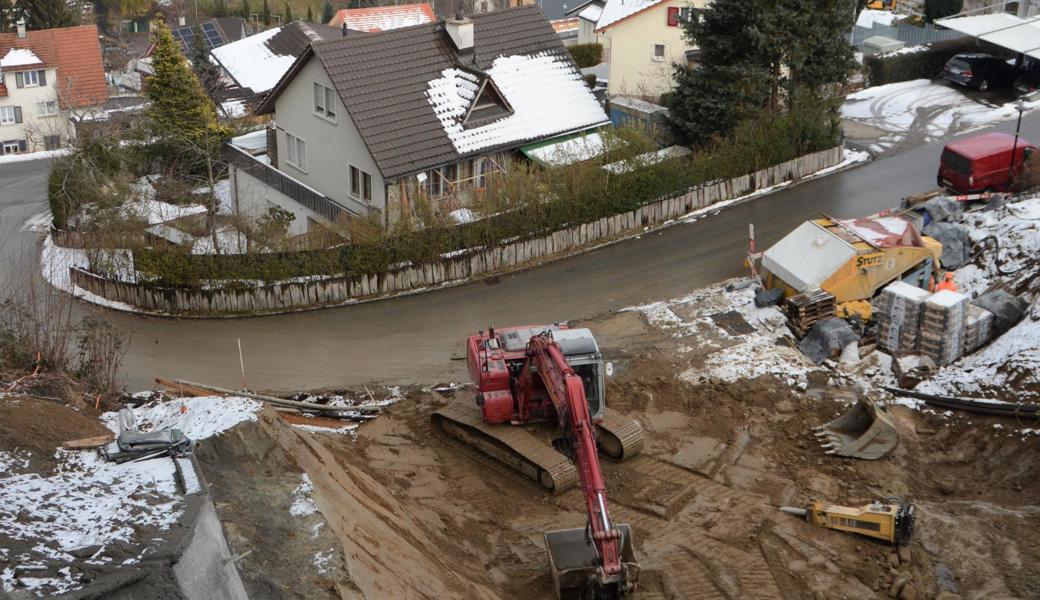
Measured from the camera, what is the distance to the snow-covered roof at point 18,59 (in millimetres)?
53812

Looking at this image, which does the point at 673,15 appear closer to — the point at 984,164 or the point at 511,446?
the point at 984,164

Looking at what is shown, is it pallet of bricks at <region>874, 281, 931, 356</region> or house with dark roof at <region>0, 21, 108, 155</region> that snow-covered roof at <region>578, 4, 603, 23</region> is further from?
pallet of bricks at <region>874, 281, 931, 356</region>

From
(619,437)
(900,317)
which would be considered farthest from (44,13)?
(900,317)

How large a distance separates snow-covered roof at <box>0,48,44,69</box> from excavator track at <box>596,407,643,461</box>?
44.2 m

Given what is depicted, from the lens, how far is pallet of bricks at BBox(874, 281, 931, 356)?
23.3m

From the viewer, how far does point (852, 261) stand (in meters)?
24.7

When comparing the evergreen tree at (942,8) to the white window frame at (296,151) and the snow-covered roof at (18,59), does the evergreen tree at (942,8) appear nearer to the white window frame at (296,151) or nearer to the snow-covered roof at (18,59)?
the white window frame at (296,151)

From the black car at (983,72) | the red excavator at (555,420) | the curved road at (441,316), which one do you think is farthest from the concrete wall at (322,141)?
the black car at (983,72)

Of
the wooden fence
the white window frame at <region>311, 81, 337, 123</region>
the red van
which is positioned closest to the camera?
the wooden fence

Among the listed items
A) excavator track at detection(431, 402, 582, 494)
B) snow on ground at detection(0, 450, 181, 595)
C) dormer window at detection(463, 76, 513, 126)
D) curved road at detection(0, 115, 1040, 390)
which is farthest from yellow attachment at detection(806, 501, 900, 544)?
dormer window at detection(463, 76, 513, 126)

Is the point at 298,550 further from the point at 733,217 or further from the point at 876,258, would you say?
the point at 733,217

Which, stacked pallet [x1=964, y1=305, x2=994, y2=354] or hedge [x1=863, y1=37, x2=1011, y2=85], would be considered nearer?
stacked pallet [x1=964, y1=305, x2=994, y2=354]

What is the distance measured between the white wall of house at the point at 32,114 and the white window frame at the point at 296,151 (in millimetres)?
25118

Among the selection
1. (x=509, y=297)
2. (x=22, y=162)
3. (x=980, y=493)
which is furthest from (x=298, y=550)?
(x=22, y=162)
